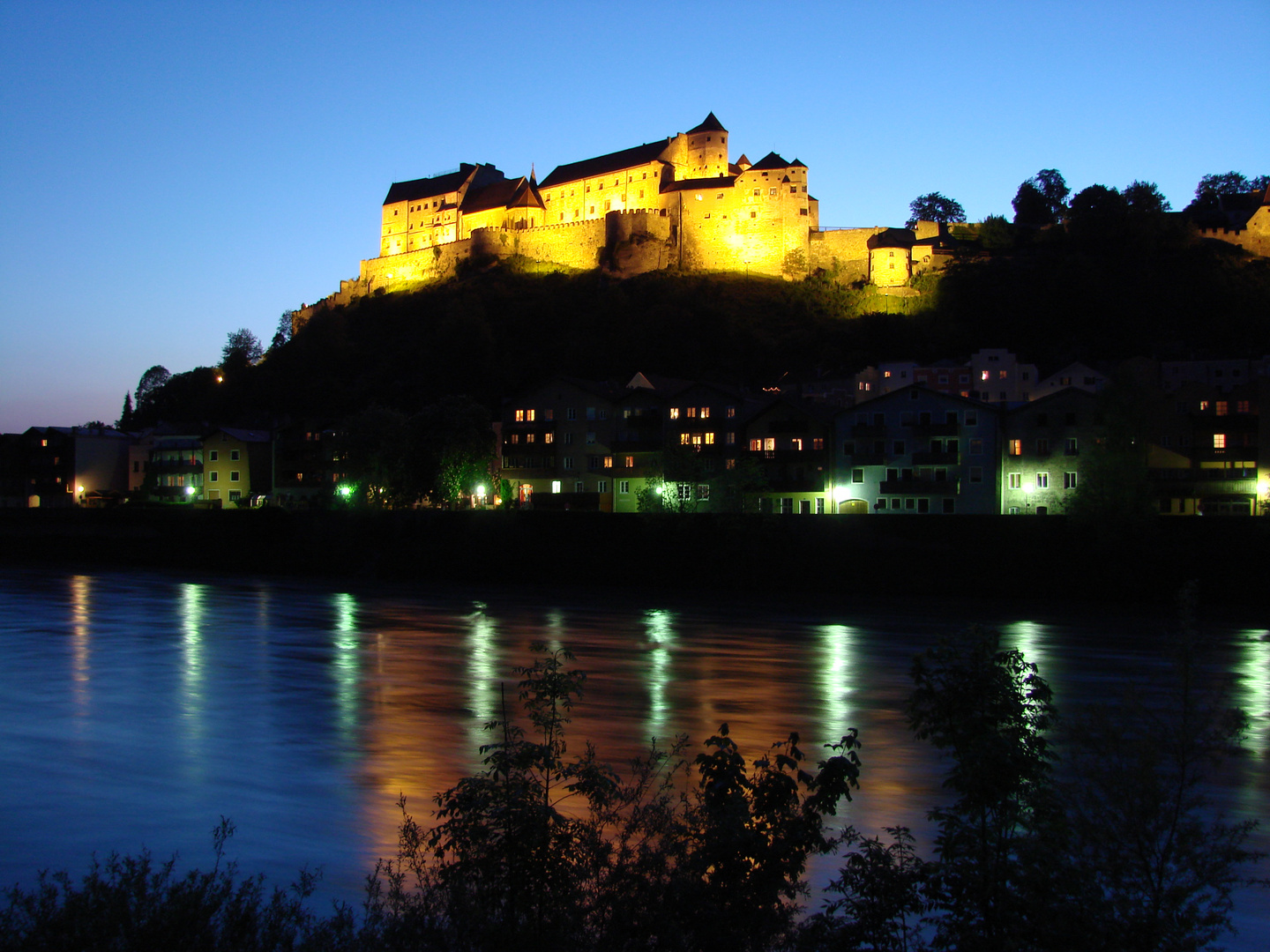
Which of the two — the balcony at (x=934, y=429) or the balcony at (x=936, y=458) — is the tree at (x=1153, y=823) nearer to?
the balcony at (x=936, y=458)

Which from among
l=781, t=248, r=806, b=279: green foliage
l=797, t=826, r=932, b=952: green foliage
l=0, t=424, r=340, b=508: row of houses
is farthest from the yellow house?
l=797, t=826, r=932, b=952: green foliage

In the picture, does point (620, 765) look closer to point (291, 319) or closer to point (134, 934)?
point (134, 934)

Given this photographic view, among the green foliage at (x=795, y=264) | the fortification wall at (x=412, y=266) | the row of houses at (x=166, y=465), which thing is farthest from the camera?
the fortification wall at (x=412, y=266)

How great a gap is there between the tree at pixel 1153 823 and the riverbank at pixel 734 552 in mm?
30135

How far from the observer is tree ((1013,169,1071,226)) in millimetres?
97688

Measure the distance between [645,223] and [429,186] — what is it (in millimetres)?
31090

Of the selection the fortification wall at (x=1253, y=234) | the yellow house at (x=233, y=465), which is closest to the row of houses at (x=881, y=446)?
the yellow house at (x=233, y=465)

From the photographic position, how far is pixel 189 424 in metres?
78.9

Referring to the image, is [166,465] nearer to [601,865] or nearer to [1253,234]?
[601,865]

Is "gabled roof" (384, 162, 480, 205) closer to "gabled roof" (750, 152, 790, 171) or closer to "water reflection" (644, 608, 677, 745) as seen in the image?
"gabled roof" (750, 152, 790, 171)

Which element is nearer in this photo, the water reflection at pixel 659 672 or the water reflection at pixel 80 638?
the water reflection at pixel 659 672

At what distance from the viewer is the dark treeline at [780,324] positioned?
7494 centimetres

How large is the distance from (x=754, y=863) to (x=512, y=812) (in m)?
1.65

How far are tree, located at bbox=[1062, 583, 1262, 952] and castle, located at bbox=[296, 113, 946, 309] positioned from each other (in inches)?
3233
